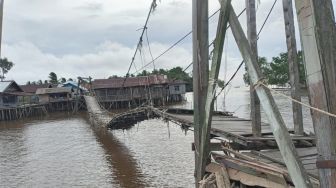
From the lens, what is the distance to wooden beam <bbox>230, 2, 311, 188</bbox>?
122 inches

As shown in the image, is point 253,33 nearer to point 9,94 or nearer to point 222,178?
point 222,178

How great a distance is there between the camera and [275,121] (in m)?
3.27

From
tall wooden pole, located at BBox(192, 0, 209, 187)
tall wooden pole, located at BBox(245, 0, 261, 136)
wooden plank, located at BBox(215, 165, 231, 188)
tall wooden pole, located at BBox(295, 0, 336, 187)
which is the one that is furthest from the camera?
tall wooden pole, located at BBox(245, 0, 261, 136)

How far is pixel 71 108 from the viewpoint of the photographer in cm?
6606

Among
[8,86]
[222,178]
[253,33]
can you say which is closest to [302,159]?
[222,178]

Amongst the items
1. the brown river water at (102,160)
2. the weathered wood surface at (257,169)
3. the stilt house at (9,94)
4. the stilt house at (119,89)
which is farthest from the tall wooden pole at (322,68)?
the stilt house at (119,89)

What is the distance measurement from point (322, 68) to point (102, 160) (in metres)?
18.5

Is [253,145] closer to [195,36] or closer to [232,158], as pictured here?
[232,158]

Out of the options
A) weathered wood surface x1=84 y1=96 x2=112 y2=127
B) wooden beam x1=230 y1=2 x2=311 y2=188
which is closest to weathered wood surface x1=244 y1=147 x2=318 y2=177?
wooden beam x1=230 y1=2 x2=311 y2=188

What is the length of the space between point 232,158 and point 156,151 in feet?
54.8

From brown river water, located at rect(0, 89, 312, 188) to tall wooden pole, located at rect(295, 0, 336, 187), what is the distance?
1037cm

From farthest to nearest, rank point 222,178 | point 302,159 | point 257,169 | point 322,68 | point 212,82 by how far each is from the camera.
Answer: point 302,159, point 222,178, point 257,169, point 212,82, point 322,68

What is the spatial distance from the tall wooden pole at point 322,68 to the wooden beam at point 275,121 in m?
0.24

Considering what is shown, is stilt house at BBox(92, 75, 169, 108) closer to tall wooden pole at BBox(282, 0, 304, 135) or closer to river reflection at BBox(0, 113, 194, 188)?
river reflection at BBox(0, 113, 194, 188)
